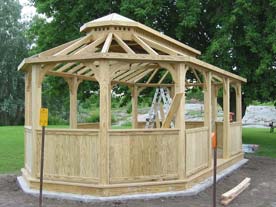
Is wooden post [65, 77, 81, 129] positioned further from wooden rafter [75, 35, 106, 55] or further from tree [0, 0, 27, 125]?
tree [0, 0, 27, 125]

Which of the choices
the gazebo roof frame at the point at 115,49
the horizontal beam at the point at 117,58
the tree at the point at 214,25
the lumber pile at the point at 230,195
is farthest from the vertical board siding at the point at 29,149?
the tree at the point at 214,25

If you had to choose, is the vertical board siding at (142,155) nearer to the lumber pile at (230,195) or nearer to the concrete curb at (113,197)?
the concrete curb at (113,197)

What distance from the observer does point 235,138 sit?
50.3 ft

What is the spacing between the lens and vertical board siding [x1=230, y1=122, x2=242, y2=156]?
14.7 meters

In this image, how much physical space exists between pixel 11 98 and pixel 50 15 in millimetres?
20187

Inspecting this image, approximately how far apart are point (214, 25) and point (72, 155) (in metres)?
11.9

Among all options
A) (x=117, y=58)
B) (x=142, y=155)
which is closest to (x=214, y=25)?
(x=117, y=58)

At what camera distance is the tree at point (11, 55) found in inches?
1544

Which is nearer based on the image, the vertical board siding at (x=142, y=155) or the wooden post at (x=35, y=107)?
the vertical board siding at (x=142, y=155)

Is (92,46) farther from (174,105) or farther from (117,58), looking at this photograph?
(174,105)

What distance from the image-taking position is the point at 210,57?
17875 millimetres

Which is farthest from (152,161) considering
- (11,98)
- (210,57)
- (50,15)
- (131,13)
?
(11,98)

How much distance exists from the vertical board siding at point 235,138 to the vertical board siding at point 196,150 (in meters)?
3.13

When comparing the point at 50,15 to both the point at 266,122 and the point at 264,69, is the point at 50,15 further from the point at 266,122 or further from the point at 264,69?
the point at 266,122
